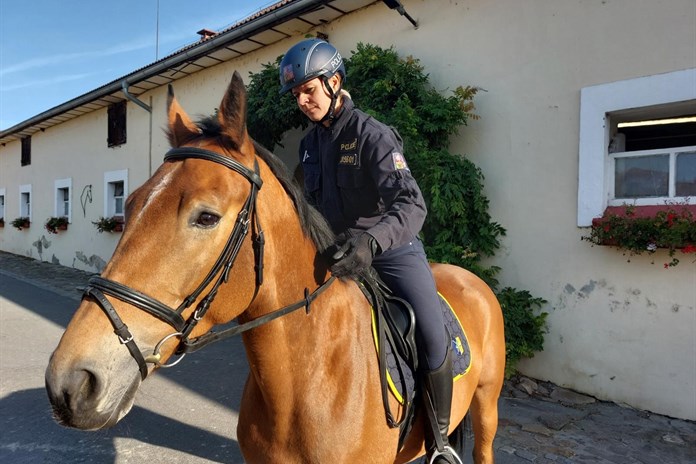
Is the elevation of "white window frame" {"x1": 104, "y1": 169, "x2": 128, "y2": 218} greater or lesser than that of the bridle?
greater

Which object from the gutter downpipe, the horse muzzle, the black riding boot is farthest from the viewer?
the gutter downpipe

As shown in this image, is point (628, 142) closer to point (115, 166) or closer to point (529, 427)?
point (529, 427)

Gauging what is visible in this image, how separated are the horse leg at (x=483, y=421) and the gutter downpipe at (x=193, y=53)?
5.84m

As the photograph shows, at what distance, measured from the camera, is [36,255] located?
15.7 metres

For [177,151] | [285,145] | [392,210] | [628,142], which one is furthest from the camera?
[285,145]

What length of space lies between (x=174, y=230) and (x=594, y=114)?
4.71m

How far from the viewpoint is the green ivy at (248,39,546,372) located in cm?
505

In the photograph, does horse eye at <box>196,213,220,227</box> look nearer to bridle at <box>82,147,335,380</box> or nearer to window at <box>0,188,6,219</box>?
bridle at <box>82,147,335,380</box>

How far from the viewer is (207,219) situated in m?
1.30

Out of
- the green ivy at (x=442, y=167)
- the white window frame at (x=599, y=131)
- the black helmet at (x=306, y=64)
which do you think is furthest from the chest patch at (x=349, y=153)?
the white window frame at (x=599, y=131)

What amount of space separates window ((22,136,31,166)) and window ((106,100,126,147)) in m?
6.28

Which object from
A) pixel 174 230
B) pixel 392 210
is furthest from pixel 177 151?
pixel 392 210

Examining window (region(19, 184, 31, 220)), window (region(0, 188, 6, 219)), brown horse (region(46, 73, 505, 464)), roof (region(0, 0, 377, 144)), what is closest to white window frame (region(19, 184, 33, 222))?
window (region(19, 184, 31, 220))

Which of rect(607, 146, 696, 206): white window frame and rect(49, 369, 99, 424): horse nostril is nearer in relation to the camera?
rect(49, 369, 99, 424): horse nostril
